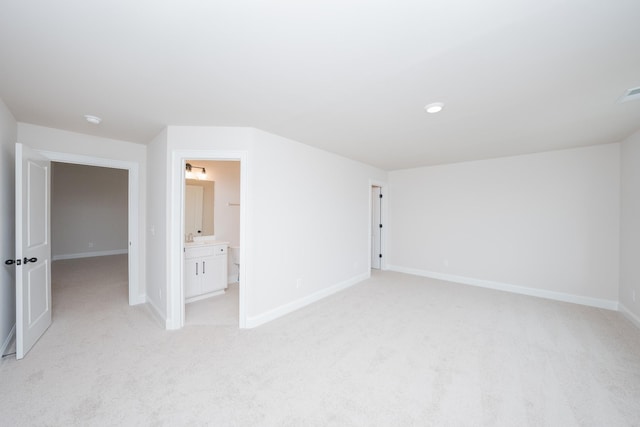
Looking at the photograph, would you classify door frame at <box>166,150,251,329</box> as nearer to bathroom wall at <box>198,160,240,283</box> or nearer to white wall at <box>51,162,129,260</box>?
bathroom wall at <box>198,160,240,283</box>

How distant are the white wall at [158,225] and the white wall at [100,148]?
16 cm

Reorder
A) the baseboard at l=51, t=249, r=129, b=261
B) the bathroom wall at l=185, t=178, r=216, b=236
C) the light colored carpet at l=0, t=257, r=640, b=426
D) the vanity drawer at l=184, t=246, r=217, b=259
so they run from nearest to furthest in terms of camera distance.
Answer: the light colored carpet at l=0, t=257, r=640, b=426, the vanity drawer at l=184, t=246, r=217, b=259, the bathroom wall at l=185, t=178, r=216, b=236, the baseboard at l=51, t=249, r=129, b=261

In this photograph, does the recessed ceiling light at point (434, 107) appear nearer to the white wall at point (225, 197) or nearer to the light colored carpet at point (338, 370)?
the light colored carpet at point (338, 370)

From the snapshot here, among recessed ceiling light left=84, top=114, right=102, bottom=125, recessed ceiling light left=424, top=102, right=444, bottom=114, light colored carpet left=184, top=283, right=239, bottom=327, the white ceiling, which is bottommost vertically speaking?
light colored carpet left=184, top=283, right=239, bottom=327

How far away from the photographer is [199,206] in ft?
15.2

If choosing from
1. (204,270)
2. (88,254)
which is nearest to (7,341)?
(204,270)

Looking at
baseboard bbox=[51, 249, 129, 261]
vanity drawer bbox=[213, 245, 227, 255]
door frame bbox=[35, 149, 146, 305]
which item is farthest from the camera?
baseboard bbox=[51, 249, 129, 261]

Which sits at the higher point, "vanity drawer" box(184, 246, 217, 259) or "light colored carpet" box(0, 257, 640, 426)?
"vanity drawer" box(184, 246, 217, 259)

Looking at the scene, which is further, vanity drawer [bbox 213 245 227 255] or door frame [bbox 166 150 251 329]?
vanity drawer [bbox 213 245 227 255]

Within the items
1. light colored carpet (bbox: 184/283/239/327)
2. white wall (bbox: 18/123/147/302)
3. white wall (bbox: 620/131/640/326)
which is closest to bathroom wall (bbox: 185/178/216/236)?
white wall (bbox: 18/123/147/302)

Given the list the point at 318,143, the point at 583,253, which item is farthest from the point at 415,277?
the point at 318,143

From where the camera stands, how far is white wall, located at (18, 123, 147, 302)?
2990mm

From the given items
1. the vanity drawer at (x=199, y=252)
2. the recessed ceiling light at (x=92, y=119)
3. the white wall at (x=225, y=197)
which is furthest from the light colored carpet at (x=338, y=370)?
the recessed ceiling light at (x=92, y=119)

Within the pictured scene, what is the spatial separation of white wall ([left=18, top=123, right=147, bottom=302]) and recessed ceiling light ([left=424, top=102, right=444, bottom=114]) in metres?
3.82
